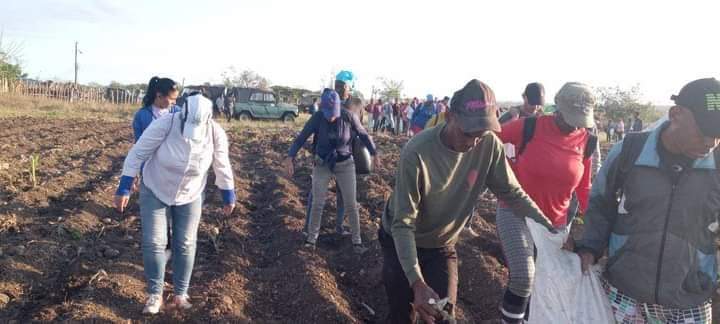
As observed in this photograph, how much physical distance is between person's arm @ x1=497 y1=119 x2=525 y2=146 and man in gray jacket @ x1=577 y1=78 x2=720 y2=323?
102 cm

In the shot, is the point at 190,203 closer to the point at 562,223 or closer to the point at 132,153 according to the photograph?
the point at 132,153

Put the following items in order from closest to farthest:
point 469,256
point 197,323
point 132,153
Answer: point 132,153
point 197,323
point 469,256

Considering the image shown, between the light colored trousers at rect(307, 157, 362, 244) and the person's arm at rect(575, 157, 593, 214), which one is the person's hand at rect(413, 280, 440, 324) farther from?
the light colored trousers at rect(307, 157, 362, 244)

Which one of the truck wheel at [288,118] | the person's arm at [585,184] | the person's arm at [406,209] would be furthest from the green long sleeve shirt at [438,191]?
the truck wheel at [288,118]

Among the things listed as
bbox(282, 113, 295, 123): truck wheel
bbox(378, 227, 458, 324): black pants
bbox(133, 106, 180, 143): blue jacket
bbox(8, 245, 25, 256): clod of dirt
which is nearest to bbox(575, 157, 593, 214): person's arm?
bbox(378, 227, 458, 324): black pants

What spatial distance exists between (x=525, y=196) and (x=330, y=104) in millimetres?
2560

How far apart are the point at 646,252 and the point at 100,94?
35713 millimetres

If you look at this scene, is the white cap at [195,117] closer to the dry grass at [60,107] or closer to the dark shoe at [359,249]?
the dark shoe at [359,249]

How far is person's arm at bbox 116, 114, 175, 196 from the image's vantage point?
3.28m

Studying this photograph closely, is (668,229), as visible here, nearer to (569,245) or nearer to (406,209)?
(569,245)


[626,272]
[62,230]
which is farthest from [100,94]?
[626,272]

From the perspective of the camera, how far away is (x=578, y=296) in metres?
2.37

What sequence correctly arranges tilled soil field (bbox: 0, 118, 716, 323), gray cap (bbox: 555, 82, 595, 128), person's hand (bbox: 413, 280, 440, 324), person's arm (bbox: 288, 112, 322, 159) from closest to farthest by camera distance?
1. person's hand (bbox: 413, 280, 440, 324)
2. gray cap (bbox: 555, 82, 595, 128)
3. tilled soil field (bbox: 0, 118, 716, 323)
4. person's arm (bbox: 288, 112, 322, 159)

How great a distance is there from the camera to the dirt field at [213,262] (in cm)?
386
